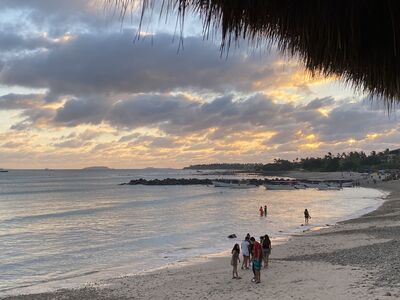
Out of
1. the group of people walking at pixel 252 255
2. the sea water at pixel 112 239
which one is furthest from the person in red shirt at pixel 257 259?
the sea water at pixel 112 239

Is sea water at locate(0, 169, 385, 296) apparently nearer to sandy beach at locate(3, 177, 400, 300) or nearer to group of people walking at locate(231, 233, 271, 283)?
sandy beach at locate(3, 177, 400, 300)

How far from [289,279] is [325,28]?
13.1m

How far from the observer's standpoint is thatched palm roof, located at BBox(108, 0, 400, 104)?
1820 millimetres

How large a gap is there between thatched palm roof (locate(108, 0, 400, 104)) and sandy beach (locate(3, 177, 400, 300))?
9461 millimetres

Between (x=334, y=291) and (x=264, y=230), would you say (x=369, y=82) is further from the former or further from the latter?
(x=264, y=230)

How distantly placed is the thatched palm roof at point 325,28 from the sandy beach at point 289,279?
31.0ft

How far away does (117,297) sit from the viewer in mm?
14156

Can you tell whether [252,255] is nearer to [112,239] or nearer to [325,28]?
[325,28]

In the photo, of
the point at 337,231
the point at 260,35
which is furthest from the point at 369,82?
the point at 337,231

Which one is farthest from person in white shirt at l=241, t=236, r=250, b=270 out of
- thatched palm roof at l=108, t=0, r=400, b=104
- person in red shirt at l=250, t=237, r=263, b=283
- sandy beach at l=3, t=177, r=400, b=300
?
thatched palm roof at l=108, t=0, r=400, b=104

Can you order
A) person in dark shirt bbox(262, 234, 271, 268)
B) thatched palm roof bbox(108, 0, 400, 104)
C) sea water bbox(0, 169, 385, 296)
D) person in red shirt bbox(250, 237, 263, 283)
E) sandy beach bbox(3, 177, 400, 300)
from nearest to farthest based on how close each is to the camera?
thatched palm roof bbox(108, 0, 400, 104)
sandy beach bbox(3, 177, 400, 300)
person in red shirt bbox(250, 237, 263, 283)
person in dark shirt bbox(262, 234, 271, 268)
sea water bbox(0, 169, 385, 296)

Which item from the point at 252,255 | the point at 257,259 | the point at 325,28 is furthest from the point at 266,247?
the point at 325,28

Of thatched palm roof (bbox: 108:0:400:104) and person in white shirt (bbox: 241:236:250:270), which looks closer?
thatched palm roof (bbox: 108:0:400:104)

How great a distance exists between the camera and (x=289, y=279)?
14.0 m
